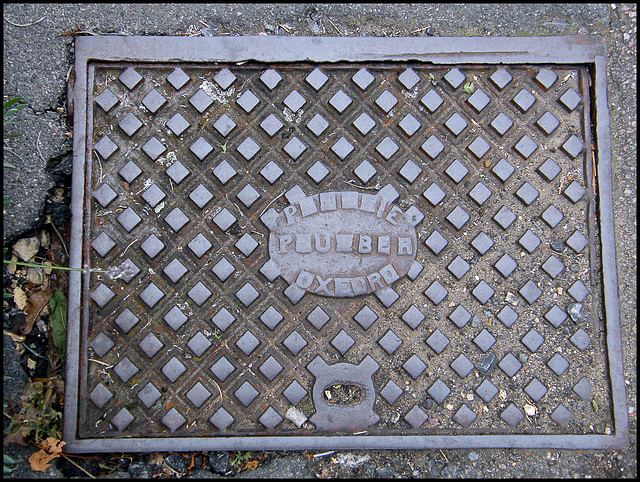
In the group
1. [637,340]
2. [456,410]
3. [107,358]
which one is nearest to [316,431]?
[456,410]

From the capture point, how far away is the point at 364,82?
6.36 feet

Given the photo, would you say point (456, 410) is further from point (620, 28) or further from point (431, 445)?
point (620, 28)

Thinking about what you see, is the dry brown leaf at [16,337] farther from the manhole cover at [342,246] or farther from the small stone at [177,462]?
the small stone at [177,462]

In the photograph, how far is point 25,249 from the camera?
6.23 ft

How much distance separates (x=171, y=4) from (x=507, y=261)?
205 cm

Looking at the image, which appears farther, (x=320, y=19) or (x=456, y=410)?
(x=320, y=19)

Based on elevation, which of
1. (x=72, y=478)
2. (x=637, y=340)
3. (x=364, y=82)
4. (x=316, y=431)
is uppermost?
(x=364, y=82)

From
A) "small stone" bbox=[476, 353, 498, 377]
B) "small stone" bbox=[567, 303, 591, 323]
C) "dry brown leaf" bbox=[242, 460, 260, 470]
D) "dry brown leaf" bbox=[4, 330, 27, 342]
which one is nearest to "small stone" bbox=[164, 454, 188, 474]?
"dry brown leaf" bbox=[242, 460, 260, 470]

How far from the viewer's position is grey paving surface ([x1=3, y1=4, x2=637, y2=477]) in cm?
192

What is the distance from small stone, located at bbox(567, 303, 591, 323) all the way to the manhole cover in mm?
15

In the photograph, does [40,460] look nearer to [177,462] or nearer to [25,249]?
[177,462]

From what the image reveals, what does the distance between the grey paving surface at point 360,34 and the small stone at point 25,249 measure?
1.6 inches

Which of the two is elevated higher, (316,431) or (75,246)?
(75,246)

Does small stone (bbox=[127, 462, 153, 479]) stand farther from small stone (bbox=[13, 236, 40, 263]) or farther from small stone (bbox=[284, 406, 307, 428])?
small stone (bbox=[13, 236, 40, 263])
